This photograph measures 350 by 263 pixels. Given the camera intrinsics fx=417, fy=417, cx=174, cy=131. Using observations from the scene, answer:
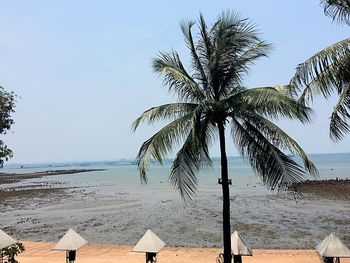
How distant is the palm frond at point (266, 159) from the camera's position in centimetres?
999

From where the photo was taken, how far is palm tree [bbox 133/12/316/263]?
10047 millimetres

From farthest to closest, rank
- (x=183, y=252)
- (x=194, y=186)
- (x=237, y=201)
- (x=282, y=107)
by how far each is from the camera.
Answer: (x=237, y=201) → (x=183, y=252) → (x=194, y=186) → (x=282, y=107)

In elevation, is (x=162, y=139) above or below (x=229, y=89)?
below

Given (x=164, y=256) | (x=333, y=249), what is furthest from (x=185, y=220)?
(x=333, y=249)

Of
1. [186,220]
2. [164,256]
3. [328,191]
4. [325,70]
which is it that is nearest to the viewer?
[325,70]

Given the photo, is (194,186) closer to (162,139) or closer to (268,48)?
(162,139)

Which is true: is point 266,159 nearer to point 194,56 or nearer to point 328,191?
point 194,56

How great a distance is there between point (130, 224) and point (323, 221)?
535 inches

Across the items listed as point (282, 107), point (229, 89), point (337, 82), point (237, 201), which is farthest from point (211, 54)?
point (237, 201)

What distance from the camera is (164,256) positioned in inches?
729

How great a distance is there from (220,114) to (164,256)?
10.1 metres

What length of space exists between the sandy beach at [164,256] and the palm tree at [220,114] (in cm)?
710

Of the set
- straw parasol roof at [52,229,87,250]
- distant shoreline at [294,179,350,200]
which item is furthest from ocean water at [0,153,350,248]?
straw parasol roof at [52,229,87,250]

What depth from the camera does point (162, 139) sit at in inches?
401
